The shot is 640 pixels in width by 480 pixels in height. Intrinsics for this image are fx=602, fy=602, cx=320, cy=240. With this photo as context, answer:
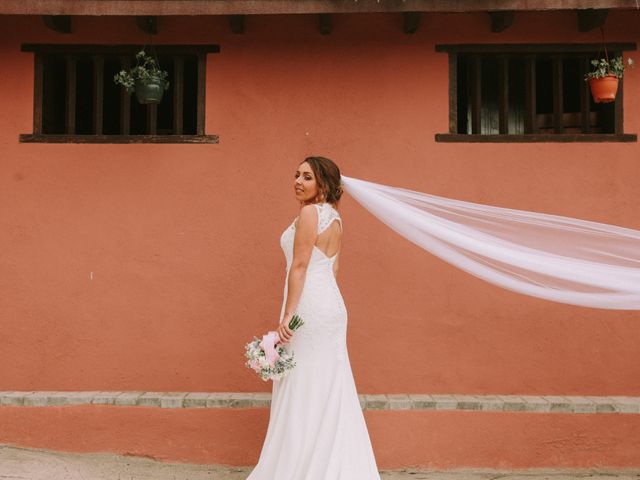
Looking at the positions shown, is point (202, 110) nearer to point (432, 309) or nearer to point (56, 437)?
point (432, 309)

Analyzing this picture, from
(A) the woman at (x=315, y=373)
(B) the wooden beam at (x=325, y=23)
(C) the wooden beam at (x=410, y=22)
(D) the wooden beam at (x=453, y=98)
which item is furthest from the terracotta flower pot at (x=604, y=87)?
(A) the woman at (x=315, y=373)

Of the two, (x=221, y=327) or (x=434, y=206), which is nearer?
(x=434, y=206)

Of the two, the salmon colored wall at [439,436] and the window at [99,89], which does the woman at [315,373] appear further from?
the window at [99,89]

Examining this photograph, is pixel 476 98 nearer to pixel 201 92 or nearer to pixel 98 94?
pixel 201 92

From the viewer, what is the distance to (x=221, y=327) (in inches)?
195

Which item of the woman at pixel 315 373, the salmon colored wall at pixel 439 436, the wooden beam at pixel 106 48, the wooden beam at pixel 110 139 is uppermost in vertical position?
the wooden beam at pixel 106 48

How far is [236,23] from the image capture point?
16.1 feet

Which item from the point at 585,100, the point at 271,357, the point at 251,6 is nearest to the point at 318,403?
the point at 271,357

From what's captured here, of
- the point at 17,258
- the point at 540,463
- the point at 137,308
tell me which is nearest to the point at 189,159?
the point at 137,308

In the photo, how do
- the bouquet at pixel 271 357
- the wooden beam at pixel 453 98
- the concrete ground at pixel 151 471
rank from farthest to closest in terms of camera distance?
1. the wooden beam at pixel 453 98
2. the concrete ground at pixel 151 471
3. the bouquet at pixel 271 357

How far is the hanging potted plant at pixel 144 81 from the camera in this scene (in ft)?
15.7

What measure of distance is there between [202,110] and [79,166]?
1.12 meters

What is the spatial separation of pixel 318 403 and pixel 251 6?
2941mm

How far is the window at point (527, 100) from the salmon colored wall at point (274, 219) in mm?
85
